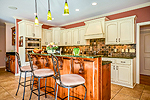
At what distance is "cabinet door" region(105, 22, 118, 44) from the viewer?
370 cm

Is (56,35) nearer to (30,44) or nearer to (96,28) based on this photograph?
(30,44)

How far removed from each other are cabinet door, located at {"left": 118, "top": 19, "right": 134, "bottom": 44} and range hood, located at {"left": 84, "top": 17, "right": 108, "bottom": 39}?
2.09 ft

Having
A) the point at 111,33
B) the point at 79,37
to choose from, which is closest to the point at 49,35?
the point at 79,37

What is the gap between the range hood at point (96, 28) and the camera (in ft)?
12.8

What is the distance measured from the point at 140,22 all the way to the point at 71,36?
3214mm

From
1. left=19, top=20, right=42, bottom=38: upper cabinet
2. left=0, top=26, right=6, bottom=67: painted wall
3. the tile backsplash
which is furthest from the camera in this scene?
left=0, top=26, right=6, bottom=67: painted wall

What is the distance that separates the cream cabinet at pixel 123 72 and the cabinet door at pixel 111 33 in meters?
0.80

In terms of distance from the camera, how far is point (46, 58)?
2566 mm

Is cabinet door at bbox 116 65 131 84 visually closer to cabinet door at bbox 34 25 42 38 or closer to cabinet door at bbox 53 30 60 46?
cabinet door at bbox 53 30 60 46

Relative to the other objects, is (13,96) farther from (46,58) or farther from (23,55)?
(23,55)

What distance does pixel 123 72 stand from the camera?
3.25 metres

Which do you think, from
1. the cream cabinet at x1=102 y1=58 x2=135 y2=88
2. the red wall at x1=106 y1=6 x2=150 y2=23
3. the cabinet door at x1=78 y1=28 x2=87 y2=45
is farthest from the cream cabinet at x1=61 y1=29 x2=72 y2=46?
the red wall at x1=106 y1=6 x2=150 y2=23

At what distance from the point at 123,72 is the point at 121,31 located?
1493 mm

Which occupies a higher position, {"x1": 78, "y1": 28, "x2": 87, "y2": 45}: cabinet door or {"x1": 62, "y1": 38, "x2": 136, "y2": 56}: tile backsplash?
{"x1": 78, "y1": 28, "x2": 87, "y2": 45}: cabinet door
